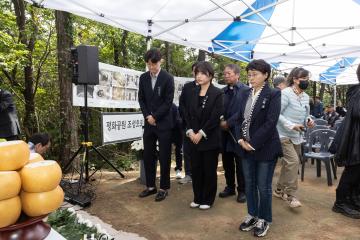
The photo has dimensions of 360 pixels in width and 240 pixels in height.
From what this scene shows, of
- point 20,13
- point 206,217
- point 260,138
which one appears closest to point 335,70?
point 206,217

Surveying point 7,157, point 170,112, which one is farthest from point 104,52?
point 7,157

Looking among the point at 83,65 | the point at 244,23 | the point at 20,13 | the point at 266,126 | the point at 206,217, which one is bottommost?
the point at 206,217

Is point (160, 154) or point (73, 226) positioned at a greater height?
point (160, 154)

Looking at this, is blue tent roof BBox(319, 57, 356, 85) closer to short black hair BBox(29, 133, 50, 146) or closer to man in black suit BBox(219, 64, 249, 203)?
man in black suit BBox(219, 64, 249, 203)

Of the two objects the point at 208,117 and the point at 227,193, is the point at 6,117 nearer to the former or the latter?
the point at 208,117

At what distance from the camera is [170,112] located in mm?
4094

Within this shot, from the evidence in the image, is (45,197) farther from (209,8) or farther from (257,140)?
(209,8)

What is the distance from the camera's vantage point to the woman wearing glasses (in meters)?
3.68

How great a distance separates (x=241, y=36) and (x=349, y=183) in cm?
426

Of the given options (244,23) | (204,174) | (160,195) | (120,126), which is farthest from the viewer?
(244,23)

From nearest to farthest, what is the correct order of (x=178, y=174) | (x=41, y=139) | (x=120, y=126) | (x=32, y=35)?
(x=41, y=139) < (x=120, y=126) < (x=178, y=174) < (x=32, y=35)

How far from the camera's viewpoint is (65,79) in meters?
5.59

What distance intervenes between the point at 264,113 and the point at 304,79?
3.76ft

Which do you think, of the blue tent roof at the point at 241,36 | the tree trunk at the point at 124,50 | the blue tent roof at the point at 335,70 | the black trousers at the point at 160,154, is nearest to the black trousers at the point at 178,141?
the black trousers at the point at 160,154
